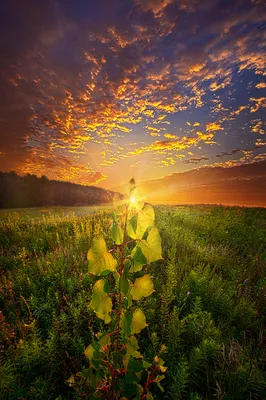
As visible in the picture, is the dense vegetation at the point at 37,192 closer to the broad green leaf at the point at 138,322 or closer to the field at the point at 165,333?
the field at the point at 165,333

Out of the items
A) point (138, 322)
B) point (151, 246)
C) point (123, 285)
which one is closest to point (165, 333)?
point (138, 322)

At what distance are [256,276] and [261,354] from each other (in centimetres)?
272

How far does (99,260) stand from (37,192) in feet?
171

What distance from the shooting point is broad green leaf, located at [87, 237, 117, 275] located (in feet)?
3.15

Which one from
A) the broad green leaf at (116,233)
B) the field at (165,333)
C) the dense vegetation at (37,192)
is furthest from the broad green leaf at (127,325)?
the dense vegetation at (37,192)

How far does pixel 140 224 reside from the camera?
97 cm

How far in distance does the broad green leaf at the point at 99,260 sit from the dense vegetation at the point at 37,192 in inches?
1370

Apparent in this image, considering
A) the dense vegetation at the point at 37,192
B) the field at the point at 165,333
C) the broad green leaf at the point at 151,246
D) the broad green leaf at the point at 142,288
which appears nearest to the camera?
the broad green leaf at the point at 151,246

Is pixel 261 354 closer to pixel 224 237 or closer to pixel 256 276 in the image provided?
pixel 256 276

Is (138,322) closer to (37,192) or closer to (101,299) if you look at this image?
(101,299)

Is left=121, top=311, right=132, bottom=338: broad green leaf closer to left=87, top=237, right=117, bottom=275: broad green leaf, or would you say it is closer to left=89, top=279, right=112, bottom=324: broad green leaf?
left=89, top=279, right=112, bottom=324: broad green leaf

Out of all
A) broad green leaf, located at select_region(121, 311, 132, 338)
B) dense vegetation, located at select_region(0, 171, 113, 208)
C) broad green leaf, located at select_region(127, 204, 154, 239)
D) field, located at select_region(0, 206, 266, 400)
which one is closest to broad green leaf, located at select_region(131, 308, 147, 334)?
broad green leaf, located at select_region(121, 311, 132, 338)

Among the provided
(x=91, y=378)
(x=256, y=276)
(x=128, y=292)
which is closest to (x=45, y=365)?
(x=91, y=378)

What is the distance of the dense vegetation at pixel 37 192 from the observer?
4159cm
